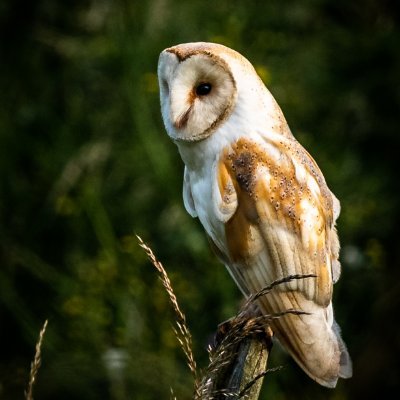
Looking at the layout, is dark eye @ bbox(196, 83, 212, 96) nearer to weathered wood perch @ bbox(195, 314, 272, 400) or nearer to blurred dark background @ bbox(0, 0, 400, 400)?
weathered wood perch @ bbox(195, 314, 272, 400)

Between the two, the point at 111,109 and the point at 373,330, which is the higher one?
the point at 111,109

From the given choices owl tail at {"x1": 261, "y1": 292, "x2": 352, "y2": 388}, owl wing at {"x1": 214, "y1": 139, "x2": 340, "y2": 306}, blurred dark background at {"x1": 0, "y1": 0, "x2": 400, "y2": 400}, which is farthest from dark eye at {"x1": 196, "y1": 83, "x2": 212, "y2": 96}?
blurred dark background at {"x1": 0, "y1": 0, "x2": 400, "y2": 400}

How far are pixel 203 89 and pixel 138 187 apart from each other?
3019 mm

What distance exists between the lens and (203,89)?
2771mm

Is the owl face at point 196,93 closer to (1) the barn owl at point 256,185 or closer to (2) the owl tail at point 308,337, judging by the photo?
(1) the barn owl at point 256,185

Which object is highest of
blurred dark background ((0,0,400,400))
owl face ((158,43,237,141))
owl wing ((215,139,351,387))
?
owl face ((158,43,237,141))

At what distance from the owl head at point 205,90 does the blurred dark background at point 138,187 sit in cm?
165

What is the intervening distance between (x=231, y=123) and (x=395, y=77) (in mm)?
4060

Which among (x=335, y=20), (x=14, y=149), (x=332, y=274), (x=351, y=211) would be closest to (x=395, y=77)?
(x=335, y=20)

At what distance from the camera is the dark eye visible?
2768 millimetres

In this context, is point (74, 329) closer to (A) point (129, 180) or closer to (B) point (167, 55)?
(A) point (129, 180)

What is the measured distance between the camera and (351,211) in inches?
206

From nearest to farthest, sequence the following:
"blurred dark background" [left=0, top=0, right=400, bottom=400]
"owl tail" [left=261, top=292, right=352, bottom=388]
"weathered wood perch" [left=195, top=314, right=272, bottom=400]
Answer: "weathered wood perch" [left=195, top=314, right=272, bottom=400] < "owl tail" [left=261, top=292, right=352, bottom=388] < "blurred dark background" [left=0, top=0, right=400, bottom=400]

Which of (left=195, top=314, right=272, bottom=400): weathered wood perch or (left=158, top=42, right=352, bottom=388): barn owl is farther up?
(left=158, top=42, right=352, bottom=388): barn owl
